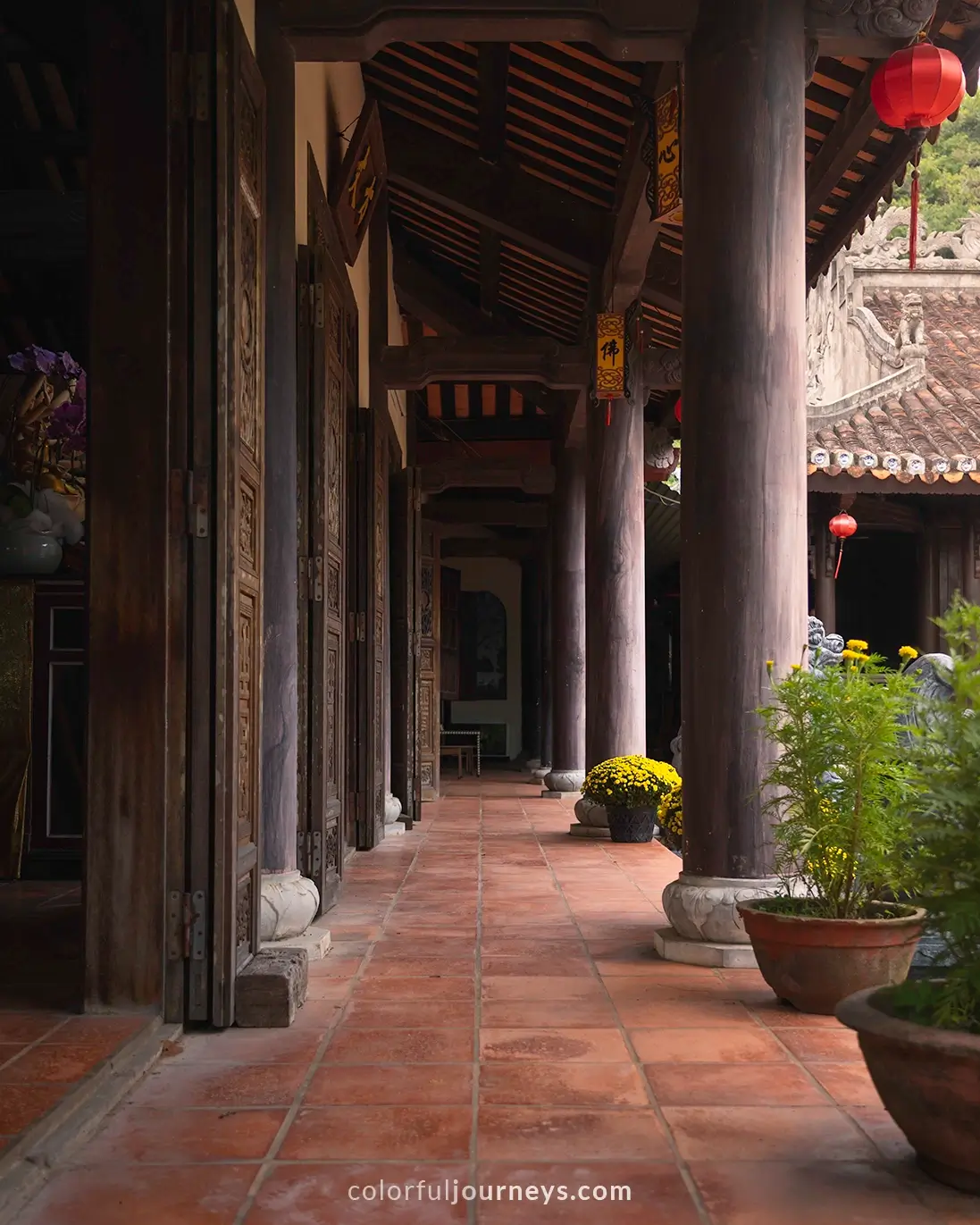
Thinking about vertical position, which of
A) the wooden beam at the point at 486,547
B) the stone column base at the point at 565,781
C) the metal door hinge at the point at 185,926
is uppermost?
the wooden beam at the point at 486,547

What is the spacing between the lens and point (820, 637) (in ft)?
17.8

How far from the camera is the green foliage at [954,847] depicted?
2.36 m

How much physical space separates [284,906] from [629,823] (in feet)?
14.7

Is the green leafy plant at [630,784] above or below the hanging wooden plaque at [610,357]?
below

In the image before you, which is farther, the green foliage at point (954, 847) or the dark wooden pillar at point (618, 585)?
the dark wooden pillar at point (618, 585)

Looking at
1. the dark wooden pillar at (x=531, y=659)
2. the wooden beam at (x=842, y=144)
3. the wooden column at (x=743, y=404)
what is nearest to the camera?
the wooden column at (x=743, y=404)

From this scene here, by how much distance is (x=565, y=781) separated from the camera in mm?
12484

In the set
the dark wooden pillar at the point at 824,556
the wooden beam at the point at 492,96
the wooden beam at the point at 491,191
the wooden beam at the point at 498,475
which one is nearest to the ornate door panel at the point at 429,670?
the wooden beam at the point at 498,475

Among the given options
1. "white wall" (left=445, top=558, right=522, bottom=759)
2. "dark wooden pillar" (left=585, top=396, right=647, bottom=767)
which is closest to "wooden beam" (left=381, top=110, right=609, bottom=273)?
"dark wooden pillar" (left=585, top=396, right=647, bottom=767)

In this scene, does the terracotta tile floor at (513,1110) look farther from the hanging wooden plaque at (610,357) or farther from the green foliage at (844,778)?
the hanging wooden plaque at (610,357)

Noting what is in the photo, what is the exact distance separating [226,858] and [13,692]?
9.79ft

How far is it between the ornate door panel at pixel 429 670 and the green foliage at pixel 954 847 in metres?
8.84

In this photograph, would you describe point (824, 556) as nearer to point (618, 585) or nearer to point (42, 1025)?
point (618, 585)

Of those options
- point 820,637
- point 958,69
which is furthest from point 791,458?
point 958,69
